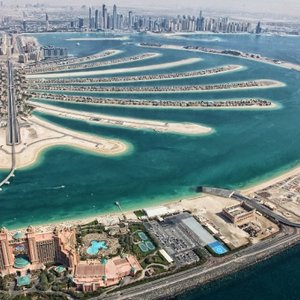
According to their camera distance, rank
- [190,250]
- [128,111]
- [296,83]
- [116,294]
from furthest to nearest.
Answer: [296,83]
[128,111]
[190,250]
[116,294]

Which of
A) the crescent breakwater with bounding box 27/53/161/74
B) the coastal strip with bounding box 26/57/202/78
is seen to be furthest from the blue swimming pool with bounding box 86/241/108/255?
the crescent breakwater with bounding box 27/53/161/74

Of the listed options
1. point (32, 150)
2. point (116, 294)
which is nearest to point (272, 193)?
point (116, 294)

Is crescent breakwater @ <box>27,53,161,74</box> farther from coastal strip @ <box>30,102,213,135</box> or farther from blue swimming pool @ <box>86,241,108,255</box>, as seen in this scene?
blue swimming pool @ <box>86,241,108,255</box>

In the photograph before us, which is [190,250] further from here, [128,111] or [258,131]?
[128,111]

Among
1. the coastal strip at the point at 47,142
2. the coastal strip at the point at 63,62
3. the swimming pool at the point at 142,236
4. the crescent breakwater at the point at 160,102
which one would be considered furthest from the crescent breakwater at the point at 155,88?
the swimming pool at the point at 142,236

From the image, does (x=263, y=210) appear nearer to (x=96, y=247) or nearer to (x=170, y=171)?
(x=170, y=171)

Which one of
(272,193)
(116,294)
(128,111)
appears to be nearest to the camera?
(116,294)
